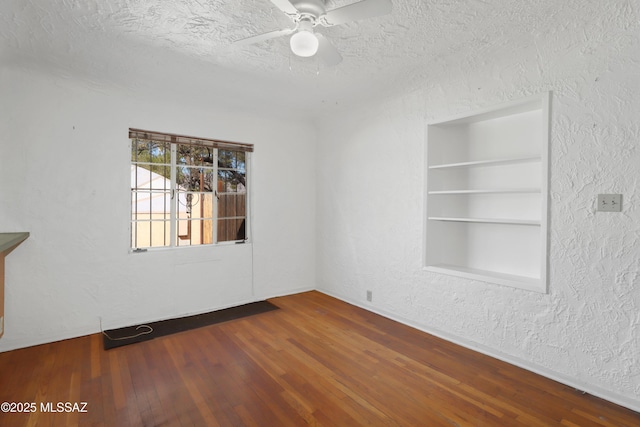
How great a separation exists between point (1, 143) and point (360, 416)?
143 inches

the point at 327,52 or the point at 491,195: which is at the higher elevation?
the point at 327,52

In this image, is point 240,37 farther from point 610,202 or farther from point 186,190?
point 610,202

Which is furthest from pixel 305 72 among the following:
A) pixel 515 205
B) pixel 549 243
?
pixel 549 243

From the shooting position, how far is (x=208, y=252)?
3.91 m

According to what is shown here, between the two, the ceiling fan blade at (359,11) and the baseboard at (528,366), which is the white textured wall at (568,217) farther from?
the ceiling fan blade at (359,11)

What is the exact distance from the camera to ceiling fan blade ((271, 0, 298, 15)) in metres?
1.66

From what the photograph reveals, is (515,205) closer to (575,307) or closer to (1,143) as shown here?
(575,307)

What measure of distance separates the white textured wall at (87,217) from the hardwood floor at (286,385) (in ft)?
1.33

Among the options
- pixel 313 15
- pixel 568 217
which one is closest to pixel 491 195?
pixel 568 217

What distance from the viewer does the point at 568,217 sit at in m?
2.26

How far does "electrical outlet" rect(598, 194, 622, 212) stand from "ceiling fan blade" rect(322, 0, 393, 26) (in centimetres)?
185

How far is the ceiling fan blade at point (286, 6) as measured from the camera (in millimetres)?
1661

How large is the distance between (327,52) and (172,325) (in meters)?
3.06

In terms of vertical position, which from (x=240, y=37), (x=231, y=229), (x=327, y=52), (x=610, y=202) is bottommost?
(x=231, y=229)
